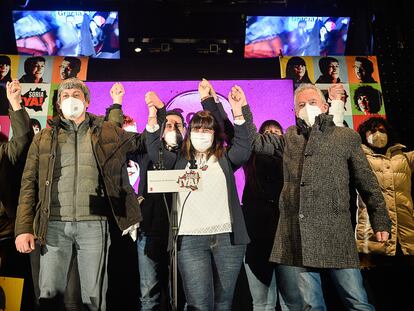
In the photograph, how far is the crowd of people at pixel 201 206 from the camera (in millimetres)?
2936

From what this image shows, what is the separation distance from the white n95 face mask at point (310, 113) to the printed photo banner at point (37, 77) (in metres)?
2.73

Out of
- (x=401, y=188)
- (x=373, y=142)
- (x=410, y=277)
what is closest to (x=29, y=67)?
(x=373, y=142)

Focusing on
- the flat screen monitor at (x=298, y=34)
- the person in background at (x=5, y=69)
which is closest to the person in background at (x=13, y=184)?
the person in background at (x=5, y=69)

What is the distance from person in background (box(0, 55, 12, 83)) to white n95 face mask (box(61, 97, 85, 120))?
1.94 meters

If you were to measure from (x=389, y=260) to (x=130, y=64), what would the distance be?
3437 millimetres

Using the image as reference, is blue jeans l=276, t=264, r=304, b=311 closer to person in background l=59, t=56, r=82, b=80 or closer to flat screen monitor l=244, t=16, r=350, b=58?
person in background l=59, t=56, r=82, b=80

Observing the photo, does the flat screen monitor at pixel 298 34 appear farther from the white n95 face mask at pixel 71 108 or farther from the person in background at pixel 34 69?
the white n95 face mask at pixel 71 108

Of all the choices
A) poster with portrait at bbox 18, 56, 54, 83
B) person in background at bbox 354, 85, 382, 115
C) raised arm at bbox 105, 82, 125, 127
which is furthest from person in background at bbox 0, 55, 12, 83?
person in background at bbox 354, 85, 382, 115

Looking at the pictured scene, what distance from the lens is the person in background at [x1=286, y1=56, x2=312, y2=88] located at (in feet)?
16.4

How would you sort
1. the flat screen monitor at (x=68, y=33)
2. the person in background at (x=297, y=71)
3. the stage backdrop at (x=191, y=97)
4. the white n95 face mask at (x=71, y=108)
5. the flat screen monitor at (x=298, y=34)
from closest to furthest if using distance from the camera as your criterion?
the white n95 face mask at (x=71, y=108)
the stage backdrop at (x=191, y=97)
the person in background at (x=297, y=71)
the flat screen monitor at (x=68, y=33)
the flat screen monitor at (x=298, y=34)

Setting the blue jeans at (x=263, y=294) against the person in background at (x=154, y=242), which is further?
the person in background at (x=154, y=242)

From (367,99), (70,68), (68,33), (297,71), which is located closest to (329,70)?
(297,71)

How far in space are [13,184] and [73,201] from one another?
1.08 meters

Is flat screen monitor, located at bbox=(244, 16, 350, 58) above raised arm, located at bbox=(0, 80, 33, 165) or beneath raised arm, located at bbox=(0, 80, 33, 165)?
above
